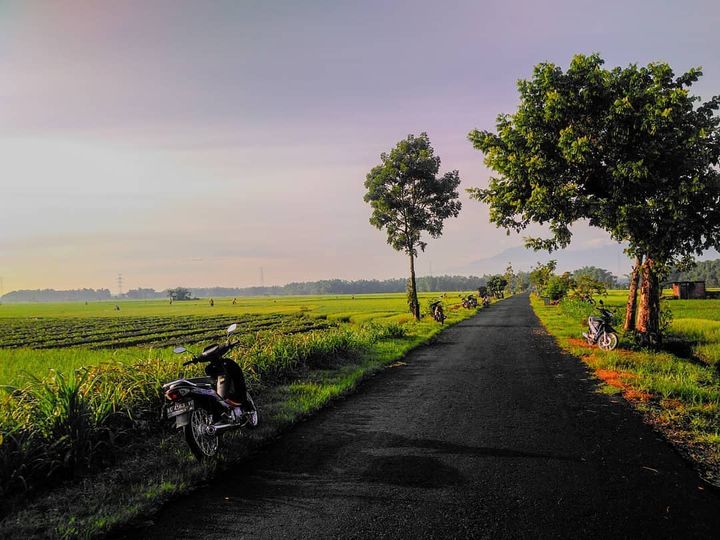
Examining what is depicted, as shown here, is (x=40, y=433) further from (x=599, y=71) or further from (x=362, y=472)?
(x=599, y=71)

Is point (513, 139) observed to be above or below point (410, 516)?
above

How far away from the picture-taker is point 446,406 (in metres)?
8.72

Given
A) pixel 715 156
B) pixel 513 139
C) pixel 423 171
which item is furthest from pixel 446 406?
pixel 423 171

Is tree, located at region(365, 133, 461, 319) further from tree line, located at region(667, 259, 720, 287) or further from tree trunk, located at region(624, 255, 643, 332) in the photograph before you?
tree line, located at region(667, 259, 720, 287)

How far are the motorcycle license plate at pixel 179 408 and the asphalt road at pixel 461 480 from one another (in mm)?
982

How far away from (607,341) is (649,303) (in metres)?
2.19

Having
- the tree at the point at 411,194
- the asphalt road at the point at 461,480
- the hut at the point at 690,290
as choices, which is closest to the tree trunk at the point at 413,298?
the tree at the point at 411,194

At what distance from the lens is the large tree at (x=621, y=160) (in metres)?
13.5

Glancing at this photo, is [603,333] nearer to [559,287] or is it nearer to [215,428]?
[215,428]

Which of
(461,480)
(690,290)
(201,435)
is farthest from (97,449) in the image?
(690,290)

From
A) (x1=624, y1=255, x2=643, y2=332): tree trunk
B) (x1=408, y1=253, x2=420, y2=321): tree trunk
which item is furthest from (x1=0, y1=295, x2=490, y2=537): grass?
(x1=408, y1=253, x2=420, y2=321): tree trunk

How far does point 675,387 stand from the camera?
9.43 metres

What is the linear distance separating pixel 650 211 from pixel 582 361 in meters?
5.13

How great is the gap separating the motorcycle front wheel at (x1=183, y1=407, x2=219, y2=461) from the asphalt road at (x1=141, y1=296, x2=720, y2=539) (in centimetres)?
57
